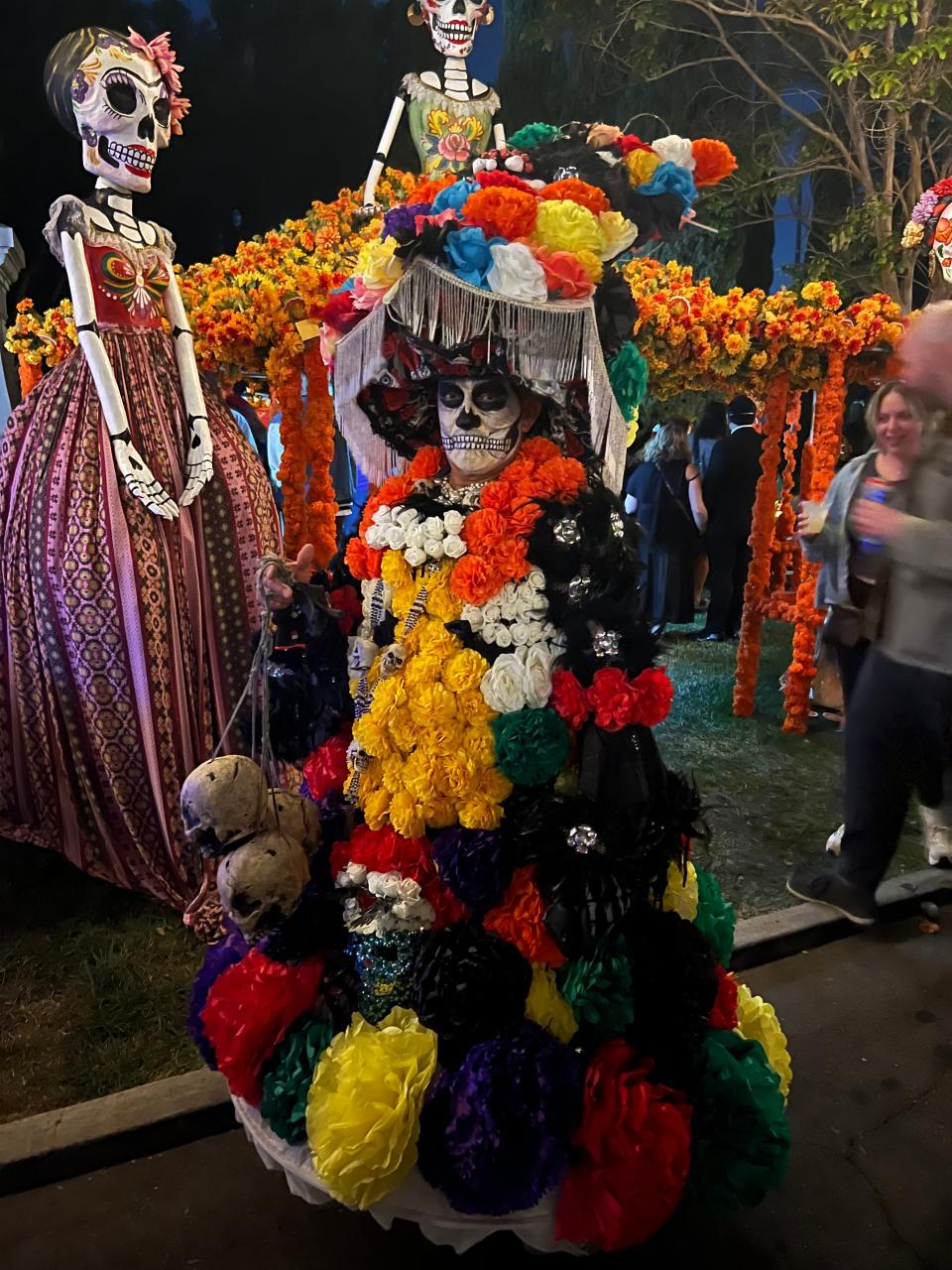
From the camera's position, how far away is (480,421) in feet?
4.86

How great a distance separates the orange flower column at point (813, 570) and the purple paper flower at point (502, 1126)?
294cm

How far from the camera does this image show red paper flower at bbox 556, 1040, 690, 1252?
125 centimetres

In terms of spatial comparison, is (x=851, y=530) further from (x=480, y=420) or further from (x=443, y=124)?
(x=443, y=124)

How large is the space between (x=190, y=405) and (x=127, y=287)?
1.20ft

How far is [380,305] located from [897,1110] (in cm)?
212

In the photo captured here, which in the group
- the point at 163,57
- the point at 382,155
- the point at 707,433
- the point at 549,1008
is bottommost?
the point at 549,1008

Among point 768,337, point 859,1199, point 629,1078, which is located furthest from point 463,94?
point 859,1199

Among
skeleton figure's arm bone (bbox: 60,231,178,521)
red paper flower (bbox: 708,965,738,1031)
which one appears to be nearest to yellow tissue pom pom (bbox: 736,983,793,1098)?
red paper flower (bbox: 708,965,738,1031)

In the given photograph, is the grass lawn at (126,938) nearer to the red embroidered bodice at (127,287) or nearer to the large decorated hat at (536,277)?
the large decorated hat at (536,277)

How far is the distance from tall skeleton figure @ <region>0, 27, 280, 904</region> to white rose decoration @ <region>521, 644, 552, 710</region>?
133 centimetres

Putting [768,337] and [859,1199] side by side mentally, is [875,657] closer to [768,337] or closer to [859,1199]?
[859,1199]

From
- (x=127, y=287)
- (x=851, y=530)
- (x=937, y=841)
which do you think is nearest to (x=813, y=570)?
(x=937, y=841)

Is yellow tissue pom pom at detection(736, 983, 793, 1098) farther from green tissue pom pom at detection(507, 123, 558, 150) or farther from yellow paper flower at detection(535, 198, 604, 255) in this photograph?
green tissue pom pom at detection(507, 123, 558, 150)

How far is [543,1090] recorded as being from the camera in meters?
1.25
